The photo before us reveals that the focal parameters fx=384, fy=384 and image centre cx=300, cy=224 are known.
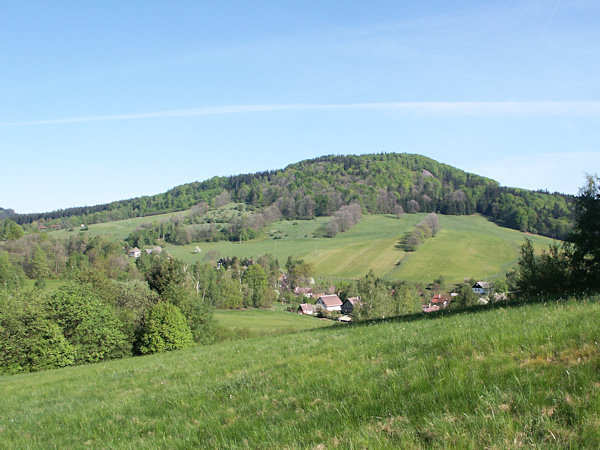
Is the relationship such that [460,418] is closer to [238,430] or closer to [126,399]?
[238,430]

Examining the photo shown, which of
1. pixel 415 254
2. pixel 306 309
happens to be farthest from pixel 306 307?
pixel 415 254

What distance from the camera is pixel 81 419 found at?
378 inches

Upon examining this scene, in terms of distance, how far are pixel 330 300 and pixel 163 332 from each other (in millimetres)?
98300

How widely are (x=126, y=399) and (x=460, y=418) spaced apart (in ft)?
31.5

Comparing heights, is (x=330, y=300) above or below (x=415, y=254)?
below

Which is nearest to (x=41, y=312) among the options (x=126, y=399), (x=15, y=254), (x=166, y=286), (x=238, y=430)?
(x=166, y=286)

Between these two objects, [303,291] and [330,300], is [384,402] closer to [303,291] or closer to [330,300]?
[330,300]

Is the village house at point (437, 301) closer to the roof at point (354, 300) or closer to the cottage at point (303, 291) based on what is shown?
the roof at point (354, 300)

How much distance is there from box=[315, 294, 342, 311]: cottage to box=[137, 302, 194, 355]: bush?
90371 millimetres

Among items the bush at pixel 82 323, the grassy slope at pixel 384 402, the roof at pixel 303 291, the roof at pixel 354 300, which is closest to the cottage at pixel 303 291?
the roof at pixel 303 291

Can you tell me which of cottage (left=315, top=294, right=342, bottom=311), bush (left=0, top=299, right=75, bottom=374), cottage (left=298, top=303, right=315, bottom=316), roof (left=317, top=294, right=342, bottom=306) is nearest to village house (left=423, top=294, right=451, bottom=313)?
cottage (left=315, top=294, right=342, bottom=311)

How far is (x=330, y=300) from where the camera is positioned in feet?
450

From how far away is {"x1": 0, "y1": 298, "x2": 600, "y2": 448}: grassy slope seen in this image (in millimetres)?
4551

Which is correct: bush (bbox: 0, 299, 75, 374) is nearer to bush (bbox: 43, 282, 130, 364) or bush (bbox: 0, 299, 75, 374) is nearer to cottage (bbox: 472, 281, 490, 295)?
bush (bbox: 43, 282, 130, 364)
